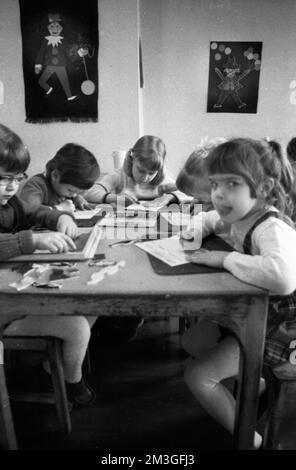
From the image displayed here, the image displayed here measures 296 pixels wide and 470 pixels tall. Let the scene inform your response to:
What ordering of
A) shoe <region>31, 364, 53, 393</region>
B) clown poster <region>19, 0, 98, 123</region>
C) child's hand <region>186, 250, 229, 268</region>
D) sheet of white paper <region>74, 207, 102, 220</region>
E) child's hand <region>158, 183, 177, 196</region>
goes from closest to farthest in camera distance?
1. child's hand <region>186, 250, 229, 268</region>
2. shoe <region>31, 364, 53, 393</region>
3. sheet of white paper <region>74, 207, 102, 220</region>
4. child's hand <region>158, 183, 177, 196</region>
5. clown poster <region>19, 0, 98, 123</region>

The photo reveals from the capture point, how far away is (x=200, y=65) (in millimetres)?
3164

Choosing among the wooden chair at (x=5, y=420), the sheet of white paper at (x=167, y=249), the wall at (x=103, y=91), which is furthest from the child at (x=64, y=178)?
the wall at (x=103, y=91)

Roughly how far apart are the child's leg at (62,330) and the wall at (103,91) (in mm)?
1791

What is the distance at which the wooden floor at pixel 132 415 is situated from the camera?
1135mm

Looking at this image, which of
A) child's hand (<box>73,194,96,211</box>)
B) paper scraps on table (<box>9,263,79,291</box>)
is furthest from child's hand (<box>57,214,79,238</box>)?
child's hand (<box>73,194,96,211</box>)

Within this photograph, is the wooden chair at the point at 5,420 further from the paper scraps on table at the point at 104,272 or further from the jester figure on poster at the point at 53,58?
the jester figure on poster at the point at 53,58

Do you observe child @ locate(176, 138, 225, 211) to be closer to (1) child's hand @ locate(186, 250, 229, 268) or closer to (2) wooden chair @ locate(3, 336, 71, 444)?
(1) child's hand @ locate(186, 250, 229, 268)

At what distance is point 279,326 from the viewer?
36.7 inches

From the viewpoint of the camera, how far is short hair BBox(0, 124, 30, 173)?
1096 mm

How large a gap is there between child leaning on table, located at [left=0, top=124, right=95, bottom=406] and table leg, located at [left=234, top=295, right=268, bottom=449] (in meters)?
0.49

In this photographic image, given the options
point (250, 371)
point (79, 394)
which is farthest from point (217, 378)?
point (79, 394)

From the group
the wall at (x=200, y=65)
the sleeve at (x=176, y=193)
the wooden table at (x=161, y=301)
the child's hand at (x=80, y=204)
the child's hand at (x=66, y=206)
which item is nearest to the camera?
the wooden table at (x=161, y=301)

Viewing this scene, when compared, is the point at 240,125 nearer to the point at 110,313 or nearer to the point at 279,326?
the point at 279,326
